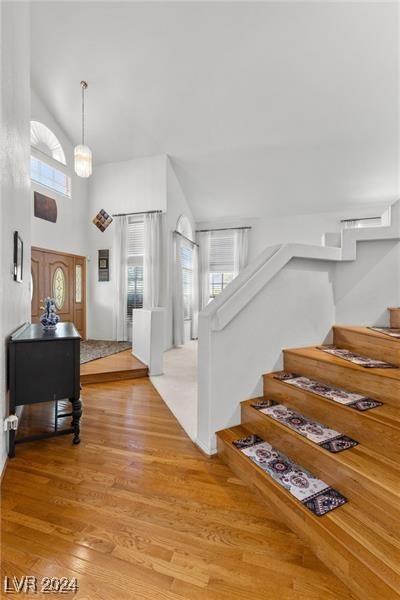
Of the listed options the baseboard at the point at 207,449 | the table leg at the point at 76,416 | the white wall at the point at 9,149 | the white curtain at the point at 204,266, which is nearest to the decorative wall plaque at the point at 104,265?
the white curtain at the point at 204,266

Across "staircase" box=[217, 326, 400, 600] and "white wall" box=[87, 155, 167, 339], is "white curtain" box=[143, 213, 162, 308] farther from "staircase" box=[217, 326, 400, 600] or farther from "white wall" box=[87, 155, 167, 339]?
"staircase" box=[217, 326, 400, 600]

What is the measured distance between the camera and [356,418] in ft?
4.87

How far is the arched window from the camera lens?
4.88m

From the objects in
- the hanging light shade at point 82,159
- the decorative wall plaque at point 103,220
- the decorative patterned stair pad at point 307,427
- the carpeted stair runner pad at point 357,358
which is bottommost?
the decorative patterned stair pad at point 307,427

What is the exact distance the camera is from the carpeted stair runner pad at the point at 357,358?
1817mm

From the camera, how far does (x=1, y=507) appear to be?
4.81 ft

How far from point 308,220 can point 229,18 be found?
4.51 m

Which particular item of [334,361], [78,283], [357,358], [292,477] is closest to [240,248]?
[78,283]

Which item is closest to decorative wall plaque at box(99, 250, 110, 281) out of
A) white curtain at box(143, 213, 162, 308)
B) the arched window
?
white curtain at box(143, 213, 162, 308)

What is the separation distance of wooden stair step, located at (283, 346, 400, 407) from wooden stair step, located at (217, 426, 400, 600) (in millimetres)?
674

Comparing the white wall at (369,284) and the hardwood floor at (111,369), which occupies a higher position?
the white wall at (369,284)

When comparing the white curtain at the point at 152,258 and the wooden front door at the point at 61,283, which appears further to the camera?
the white curtain at the point at 152,258

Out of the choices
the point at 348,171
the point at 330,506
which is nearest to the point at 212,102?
the point at 348,171

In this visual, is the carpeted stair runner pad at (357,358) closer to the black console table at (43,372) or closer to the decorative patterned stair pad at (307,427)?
the decorative patterned stair pad at (307,427)
